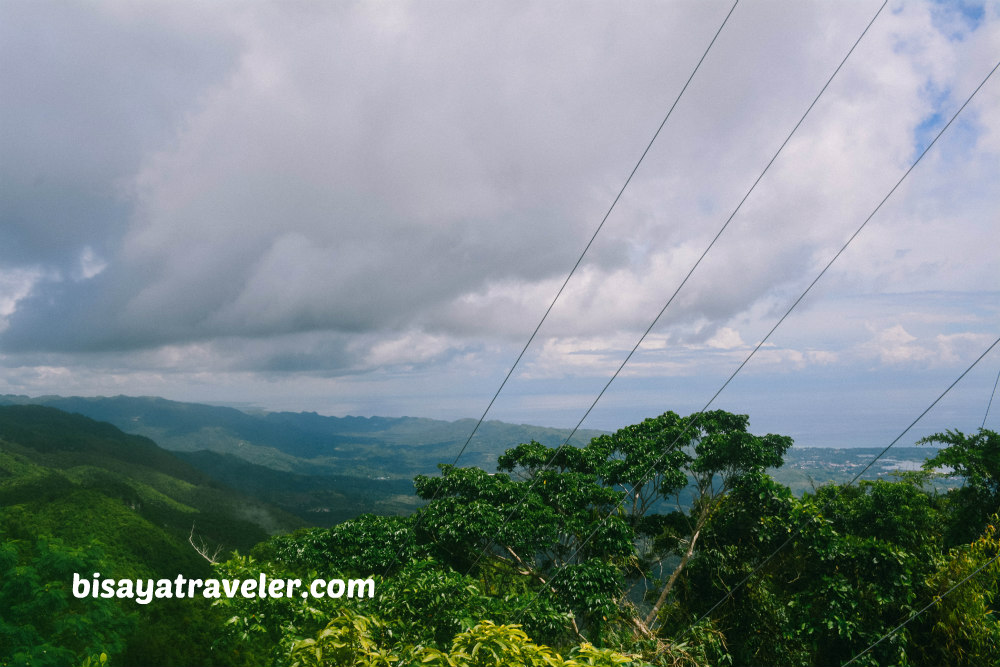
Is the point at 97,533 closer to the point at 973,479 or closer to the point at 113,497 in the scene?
the point at 113,497

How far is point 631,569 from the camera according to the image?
12.4 m

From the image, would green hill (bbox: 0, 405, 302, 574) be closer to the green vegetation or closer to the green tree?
the green vegetation

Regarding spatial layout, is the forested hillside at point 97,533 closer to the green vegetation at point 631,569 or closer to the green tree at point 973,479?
the green vegetation at point 631,569

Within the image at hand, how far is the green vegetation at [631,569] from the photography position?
558 cm

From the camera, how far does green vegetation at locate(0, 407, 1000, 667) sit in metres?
5.58

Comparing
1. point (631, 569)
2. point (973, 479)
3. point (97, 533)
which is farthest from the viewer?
point (97, 533)

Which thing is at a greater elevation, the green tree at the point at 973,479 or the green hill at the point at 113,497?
the green tree at the point at 973,479

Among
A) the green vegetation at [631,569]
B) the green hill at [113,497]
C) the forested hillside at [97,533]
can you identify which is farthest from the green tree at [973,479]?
the green hill at [113,497]

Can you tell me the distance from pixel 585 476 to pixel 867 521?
614cm

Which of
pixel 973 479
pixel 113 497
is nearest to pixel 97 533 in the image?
pixel 113 497

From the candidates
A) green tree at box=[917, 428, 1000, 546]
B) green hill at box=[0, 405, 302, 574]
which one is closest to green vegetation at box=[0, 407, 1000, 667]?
green tree at box=[917, 428, 1000, 546]

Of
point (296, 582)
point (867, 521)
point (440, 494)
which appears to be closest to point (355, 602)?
point (296, 582)

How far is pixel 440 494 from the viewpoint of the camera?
13.1 m

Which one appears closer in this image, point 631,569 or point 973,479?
point 973,479
